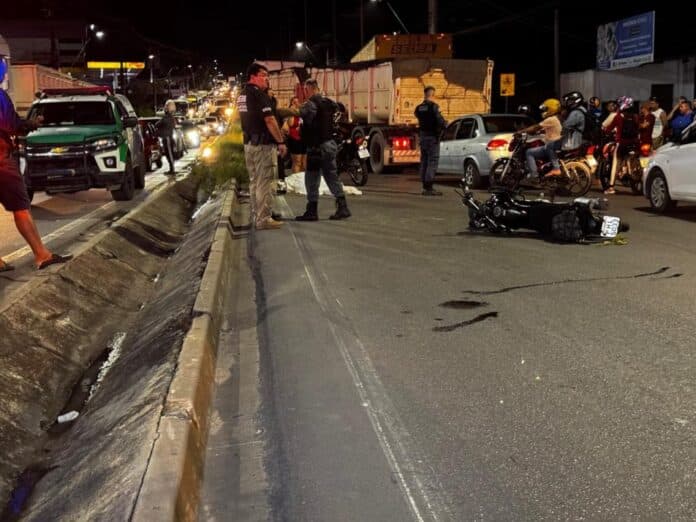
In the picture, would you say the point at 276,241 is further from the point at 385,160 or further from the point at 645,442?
the point at 385,160

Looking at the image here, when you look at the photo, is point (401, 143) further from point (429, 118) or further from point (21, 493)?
point (21, 493)

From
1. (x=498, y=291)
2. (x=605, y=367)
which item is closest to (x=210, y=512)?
(x=605, y=367)

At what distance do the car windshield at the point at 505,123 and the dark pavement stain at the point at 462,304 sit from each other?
10237mm

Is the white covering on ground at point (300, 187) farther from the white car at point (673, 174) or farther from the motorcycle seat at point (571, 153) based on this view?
the white car at point (673, 174)

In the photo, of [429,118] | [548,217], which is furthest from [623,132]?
[548,217]

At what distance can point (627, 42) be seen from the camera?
28672mm

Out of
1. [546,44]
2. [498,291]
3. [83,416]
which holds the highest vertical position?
[546,44]

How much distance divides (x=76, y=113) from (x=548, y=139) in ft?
29.8

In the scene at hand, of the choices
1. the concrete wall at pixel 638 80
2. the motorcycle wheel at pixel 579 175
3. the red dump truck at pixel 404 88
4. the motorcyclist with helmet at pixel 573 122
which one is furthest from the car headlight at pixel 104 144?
the concrete wall at pixel 638 80

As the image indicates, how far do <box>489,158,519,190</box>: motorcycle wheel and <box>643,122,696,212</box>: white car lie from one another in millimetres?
2728

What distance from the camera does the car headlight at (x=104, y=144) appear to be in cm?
1403

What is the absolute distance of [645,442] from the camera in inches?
155

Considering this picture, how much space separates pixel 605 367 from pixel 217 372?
100 inches

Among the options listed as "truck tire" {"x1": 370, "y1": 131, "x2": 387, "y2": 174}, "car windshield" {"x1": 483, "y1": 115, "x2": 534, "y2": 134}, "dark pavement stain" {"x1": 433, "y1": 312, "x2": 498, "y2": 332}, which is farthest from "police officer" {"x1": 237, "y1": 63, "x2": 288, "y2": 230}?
"truck tire" {"x1": 370, "y1": 131, "x2": 387, "y2": 174}
